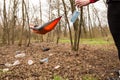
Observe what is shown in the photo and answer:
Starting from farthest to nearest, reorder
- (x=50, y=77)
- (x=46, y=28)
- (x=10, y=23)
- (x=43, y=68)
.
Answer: (x=10, y=23)
(x=43, y=68)
(x=50, y=77)
(x=46, y=28)

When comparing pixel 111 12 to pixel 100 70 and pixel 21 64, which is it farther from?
pixel 21 64

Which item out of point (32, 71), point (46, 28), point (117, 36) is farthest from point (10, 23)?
point (117, 36)

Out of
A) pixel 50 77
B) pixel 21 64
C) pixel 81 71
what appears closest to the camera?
pixel 50 77

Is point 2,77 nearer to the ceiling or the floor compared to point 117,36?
nearer to the floor

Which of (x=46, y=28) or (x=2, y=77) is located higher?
(x=46, y=28)

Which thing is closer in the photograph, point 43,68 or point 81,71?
point 81,71

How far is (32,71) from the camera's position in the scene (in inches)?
234

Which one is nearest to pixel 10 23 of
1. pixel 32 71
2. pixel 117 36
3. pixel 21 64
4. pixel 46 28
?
pixel 21 64

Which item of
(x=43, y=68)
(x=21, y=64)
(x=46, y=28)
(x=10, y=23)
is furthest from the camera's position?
(x=10, y=23)

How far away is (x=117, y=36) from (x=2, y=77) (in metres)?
2.87

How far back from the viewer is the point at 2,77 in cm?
533

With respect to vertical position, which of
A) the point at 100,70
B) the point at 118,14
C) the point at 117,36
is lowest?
the point at 100,70

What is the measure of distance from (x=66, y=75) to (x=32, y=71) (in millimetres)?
829

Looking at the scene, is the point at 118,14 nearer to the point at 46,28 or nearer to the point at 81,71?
the point at 46,28
